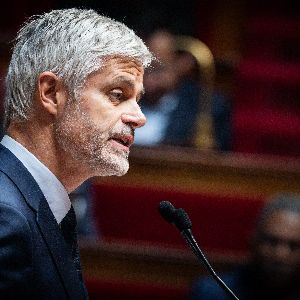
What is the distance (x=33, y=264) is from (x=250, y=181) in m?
0.94

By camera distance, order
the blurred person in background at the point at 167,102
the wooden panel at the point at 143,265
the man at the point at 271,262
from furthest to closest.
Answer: the blurred person in background at the point at 167,102 < the wooden panel at the point at 143,265 < the man at the point at 271,262

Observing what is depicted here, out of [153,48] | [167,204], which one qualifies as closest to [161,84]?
[153,48]

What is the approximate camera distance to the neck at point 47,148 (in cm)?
64

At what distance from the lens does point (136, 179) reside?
1.46 metres

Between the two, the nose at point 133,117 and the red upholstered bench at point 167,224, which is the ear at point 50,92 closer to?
the nose at point 133,117

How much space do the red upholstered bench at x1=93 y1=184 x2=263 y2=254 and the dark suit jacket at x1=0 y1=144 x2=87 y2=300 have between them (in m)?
0.83

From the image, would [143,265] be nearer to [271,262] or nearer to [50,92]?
[271,262]

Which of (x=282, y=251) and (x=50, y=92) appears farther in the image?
(x=282, y=251)

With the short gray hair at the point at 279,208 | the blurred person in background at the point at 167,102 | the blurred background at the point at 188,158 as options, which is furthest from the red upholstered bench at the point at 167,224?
the short gray hair at the point at 279,208

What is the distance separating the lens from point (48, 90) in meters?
0.65

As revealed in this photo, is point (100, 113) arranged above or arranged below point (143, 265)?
above

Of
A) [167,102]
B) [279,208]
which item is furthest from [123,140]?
[167,102]

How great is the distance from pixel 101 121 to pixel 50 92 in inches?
1.7

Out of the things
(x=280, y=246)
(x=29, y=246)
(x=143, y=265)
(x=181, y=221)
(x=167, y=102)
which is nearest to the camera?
(x=29, y=246)
